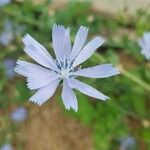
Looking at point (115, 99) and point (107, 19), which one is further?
point (107, 19)

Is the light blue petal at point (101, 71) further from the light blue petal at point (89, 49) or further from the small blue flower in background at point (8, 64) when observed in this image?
the small blue flower in background at point (8, 64)

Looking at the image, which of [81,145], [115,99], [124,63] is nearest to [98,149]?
[81,145]

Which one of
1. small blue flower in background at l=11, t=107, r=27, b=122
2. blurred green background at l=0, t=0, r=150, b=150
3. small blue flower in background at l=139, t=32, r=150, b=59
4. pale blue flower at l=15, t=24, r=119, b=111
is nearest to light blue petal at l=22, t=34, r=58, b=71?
pale blue flower at l=15, t=24, r=119, b=111

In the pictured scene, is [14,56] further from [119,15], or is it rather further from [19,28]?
[119,15]

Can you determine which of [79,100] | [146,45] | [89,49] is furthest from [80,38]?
[79,100]

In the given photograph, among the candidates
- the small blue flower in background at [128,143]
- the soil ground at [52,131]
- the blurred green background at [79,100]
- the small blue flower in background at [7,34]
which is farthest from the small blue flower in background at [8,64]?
the small blue flower in background at [128,143]

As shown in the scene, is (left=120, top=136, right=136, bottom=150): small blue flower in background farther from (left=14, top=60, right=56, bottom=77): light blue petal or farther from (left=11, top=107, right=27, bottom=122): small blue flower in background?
(left=14, top=60, right=56, bottom=77): light blue petal
